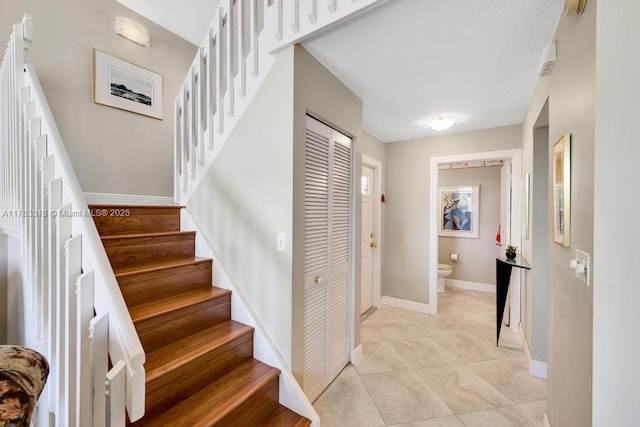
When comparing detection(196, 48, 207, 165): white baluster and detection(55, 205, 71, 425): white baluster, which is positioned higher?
detection(196, 48, 207, 165): white baluster

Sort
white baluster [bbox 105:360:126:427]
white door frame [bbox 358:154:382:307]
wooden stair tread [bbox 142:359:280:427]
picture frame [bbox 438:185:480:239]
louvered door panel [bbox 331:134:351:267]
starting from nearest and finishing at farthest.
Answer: white baluster [bbox 105:360:126:427], wooden stair tread [bbox 142:359:280:427], louvered door panel [bbox 331:134:351:267], white door frame [bbox 358:154:382:307], picture frame [bbox 438:185:480:239]

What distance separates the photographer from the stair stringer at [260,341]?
5.25 ft

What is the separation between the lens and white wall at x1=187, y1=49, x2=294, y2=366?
5.46 feet

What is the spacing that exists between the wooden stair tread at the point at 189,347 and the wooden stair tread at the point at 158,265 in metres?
0.46

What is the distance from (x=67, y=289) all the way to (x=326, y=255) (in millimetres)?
1476

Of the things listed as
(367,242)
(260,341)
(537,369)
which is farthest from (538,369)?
(260,341)

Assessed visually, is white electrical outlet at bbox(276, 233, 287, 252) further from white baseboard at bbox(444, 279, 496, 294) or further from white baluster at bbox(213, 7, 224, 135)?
white baseboard at bbox(444, 279, 496, 294)

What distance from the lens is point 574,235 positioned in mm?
1139

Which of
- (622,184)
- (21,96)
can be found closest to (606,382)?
(622,184)

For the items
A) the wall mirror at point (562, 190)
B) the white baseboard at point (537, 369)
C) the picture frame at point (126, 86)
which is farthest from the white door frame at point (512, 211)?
the picture frame at point (126, 86)

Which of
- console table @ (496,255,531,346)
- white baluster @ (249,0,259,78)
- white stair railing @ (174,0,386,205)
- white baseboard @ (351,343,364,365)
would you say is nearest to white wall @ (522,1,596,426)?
white stair railing @ (174,0,386,205)

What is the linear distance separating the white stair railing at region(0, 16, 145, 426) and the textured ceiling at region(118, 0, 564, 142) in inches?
59.9

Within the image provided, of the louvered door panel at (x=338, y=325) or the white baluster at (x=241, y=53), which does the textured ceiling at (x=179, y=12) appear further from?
the louvered door panel at (x=338, y=325)

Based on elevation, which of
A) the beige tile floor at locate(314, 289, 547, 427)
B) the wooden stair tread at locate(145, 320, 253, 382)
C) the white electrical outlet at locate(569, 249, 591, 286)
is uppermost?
the white electrical outlet at locate(569, 249, 591, 286)
